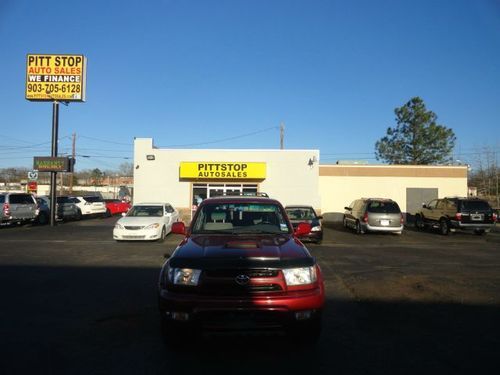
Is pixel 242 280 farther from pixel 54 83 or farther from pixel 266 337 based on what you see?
pixel 54 83

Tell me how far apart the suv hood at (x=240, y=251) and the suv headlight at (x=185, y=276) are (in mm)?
62

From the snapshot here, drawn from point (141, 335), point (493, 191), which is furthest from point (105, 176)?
point (141, 335)

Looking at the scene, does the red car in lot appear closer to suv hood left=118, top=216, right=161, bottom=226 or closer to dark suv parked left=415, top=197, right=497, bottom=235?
suv hood left=118, top=216, right=161, bottom=226

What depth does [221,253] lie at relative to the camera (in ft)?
16.2

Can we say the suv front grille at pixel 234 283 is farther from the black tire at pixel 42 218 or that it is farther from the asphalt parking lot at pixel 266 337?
the black tire at pixel 42 218

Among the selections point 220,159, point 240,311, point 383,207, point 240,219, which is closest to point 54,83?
point 220,159

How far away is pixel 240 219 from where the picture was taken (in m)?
6.72

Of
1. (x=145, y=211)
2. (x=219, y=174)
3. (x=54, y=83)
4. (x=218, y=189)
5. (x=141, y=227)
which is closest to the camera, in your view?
(x=141, y=227)

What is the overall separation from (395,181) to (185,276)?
27.8m

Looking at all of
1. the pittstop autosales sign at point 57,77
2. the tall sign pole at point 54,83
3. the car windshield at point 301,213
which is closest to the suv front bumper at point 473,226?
the car windshield at point 301,213

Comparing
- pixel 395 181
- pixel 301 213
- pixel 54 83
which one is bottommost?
pixel 301 213

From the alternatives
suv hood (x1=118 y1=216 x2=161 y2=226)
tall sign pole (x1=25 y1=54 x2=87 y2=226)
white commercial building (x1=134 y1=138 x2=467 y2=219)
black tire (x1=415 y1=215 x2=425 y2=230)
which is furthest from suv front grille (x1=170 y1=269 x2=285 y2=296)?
tall sign pole (x1=25 y1=54 x2=87 y2=226)

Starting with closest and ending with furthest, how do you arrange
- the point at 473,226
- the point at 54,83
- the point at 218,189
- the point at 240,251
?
the point at 240,251
the point at 473,226
the point at 54,83
the point at 218,189

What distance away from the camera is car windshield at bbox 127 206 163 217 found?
18047mm
